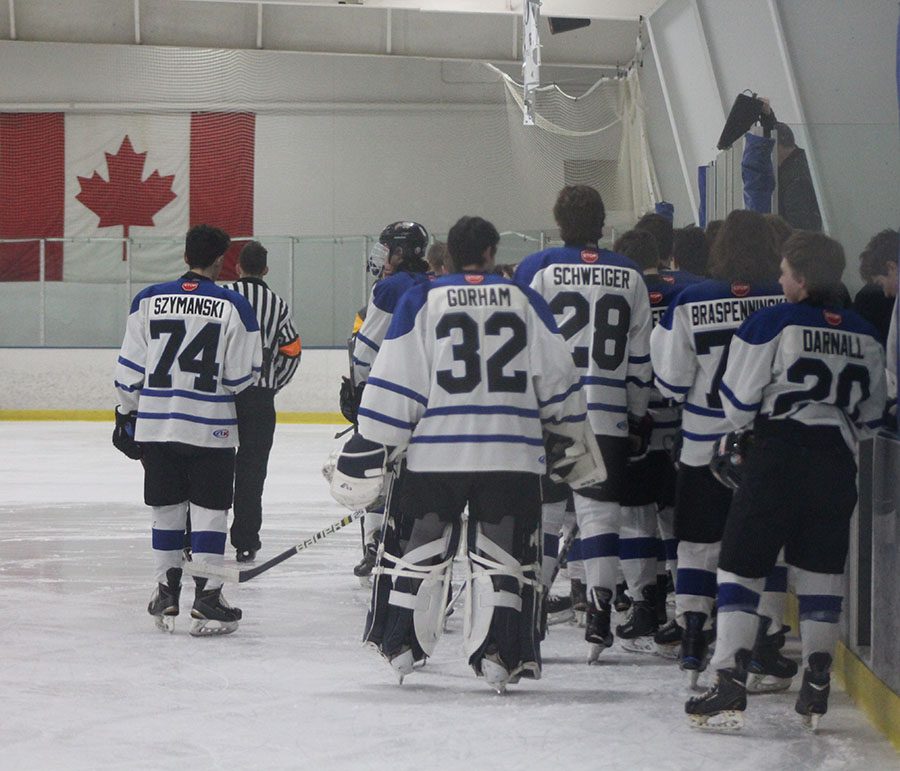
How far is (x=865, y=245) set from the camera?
403 cm

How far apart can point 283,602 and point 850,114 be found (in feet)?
9.71

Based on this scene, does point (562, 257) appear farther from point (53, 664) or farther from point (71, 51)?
point (71, 51)

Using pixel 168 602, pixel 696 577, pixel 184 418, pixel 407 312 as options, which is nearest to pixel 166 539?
pixel 168 602

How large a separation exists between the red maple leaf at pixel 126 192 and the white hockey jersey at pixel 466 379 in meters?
12.9

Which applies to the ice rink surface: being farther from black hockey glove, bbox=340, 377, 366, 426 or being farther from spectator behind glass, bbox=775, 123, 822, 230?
spectator behind glass, bbox=775, 123, 822, 230

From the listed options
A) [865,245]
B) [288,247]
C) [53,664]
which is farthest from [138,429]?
[288,247]

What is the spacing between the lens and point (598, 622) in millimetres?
3986

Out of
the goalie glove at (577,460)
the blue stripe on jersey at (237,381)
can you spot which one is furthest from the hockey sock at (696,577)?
the blue stripe on jersey at (237,381)

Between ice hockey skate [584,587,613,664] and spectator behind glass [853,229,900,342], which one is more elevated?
spectator behind glass [853,229,900,342]

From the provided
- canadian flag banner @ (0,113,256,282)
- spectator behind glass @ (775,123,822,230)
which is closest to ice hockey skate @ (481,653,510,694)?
spectator behind glass @ (775,123,822,230)

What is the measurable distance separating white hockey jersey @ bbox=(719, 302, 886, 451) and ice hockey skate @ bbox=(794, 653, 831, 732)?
477mm

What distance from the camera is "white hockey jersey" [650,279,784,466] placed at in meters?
3.59

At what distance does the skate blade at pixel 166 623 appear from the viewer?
14.7 feet

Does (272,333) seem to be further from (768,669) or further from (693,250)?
(768,669)
